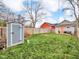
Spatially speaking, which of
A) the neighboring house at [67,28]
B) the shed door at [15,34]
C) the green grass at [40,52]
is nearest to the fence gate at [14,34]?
the shed door at [15,34]

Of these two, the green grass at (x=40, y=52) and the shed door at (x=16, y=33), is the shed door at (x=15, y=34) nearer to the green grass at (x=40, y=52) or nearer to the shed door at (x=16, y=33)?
the shed door at (x=16, y=33)

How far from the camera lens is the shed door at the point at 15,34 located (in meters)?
11.5

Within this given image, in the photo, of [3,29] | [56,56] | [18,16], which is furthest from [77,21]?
[56,56]

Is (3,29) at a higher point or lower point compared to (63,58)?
higher

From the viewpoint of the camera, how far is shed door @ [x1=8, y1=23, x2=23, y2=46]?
11477 mm

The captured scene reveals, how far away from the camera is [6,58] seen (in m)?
7.67

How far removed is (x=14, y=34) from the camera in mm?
12039

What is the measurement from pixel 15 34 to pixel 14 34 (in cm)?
24

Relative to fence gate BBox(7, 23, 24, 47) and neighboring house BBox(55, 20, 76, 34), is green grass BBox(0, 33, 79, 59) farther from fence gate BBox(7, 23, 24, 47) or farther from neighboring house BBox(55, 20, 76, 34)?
neighboring house BBox(55, 20, 76, 34)

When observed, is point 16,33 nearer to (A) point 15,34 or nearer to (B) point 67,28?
(A) point 15,34

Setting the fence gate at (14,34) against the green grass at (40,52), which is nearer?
the green grass at (40,52)

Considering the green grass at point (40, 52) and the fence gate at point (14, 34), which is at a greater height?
the fence gate at point (14, 34)

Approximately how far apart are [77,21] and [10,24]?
20404mm

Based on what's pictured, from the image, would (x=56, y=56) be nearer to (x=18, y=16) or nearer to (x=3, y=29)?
(x=3, y=29)
